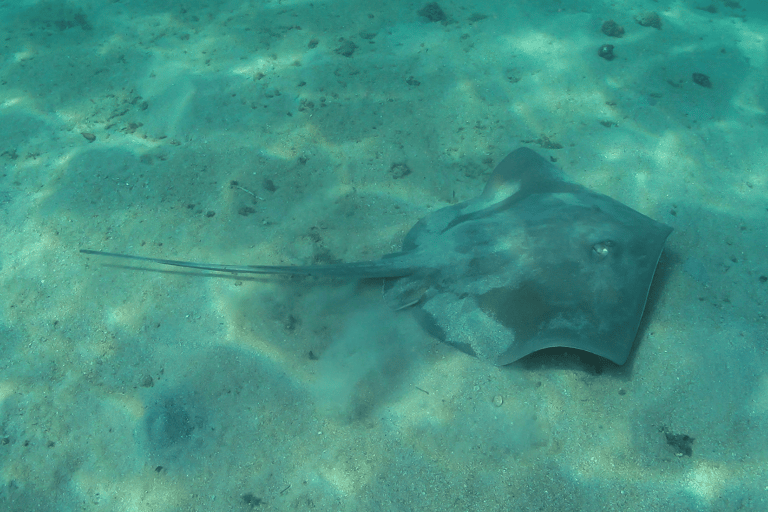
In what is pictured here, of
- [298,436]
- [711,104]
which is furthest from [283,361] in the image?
[711,104]

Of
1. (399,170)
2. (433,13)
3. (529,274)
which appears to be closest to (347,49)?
(433,13)

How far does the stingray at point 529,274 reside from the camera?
11.7ft

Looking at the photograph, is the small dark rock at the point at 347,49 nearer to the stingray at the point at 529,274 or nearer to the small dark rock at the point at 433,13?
the small dark rock at the point at 433,13

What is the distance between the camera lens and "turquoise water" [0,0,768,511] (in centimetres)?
335

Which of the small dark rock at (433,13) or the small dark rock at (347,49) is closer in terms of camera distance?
the small dark rock at (347,49)

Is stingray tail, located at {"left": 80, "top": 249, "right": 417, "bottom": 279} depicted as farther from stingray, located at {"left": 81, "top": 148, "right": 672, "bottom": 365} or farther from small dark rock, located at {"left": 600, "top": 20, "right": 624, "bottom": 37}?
small dark rock, located at {"left": 600, "top": 20, "right": 624, "bottom": 37}

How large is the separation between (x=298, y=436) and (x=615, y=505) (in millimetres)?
2630

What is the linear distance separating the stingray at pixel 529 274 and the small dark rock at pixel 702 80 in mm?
4307

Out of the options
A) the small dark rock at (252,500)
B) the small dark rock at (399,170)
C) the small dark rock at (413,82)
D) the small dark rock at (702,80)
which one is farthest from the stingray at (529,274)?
the small dark rock at (702,80)

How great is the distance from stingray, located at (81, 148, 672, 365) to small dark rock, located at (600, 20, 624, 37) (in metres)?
5.15

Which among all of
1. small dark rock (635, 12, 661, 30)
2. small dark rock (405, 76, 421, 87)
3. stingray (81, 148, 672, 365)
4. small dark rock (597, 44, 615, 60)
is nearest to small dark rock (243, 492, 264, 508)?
stingray (81, 148, 672, 365)

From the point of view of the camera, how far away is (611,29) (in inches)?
299

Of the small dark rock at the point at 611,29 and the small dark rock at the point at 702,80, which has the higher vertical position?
the small dark rock at the point at 611,29

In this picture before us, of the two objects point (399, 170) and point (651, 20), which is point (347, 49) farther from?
point (651, 20)
